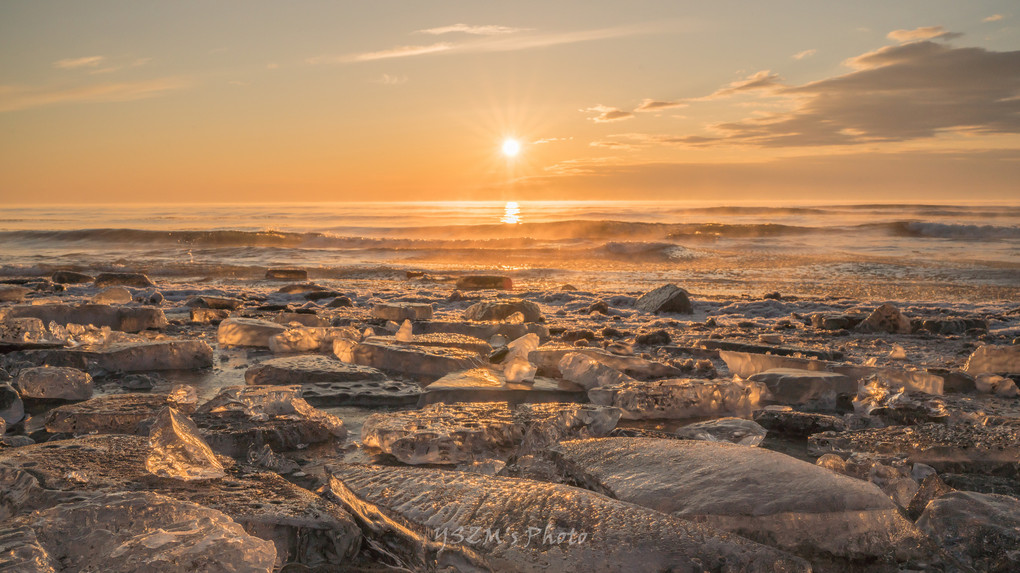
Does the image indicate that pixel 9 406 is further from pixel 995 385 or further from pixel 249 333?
pixel 995 385

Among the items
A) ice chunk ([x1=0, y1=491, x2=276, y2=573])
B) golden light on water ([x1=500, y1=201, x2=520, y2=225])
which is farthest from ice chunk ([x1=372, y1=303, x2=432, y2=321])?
golden light on water ([x1=500, y1=201, x2=520, y2=225])

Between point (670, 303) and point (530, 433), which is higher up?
point (530, 433)

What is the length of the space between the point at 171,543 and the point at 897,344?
4190mm

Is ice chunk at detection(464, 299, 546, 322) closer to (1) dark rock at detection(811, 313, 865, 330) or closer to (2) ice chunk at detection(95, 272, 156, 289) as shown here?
(1) dark rock at detection(811, 313, 865, 330)

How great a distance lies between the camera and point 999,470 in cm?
181

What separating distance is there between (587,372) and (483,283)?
5.03m

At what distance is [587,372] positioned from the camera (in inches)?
117

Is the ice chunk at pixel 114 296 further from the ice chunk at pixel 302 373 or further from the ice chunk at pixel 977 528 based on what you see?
the ice chunk at pixel 977 528

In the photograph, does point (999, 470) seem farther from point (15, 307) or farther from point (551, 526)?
point (15, 307)

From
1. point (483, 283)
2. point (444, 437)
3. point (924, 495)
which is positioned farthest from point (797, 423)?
point (483, 283)

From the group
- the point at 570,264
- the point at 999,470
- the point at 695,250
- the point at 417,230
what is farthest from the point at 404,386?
the point at 417,230

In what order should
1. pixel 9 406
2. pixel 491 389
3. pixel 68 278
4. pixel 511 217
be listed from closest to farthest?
pixel 9 406 < pixel 491 389 < pixel 68 278 < pixel 511 217

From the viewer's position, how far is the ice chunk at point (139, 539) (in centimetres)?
103

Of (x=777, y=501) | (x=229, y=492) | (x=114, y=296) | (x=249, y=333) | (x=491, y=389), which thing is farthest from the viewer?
(x=114, y=296)
